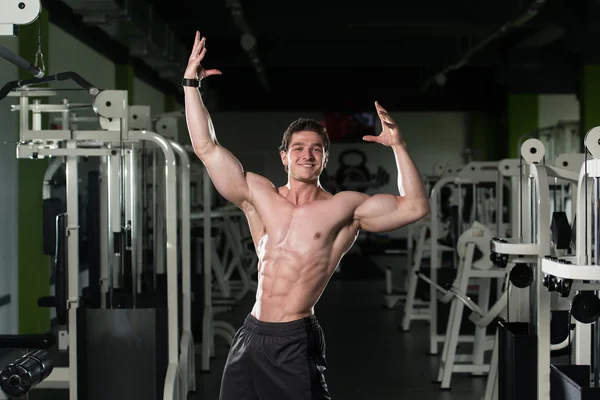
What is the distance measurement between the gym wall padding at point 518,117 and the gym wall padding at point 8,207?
943 cm

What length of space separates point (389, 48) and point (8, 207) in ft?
22.9

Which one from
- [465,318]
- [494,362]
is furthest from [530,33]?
[494,362]

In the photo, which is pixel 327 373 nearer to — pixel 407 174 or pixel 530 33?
pixel 407 174

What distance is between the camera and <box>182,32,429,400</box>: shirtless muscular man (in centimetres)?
250

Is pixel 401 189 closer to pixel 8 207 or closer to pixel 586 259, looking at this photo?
pixel 586 259

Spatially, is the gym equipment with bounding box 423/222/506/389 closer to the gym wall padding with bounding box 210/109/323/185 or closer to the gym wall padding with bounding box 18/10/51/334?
the gym wall padding with bounding box 18/10/51/334

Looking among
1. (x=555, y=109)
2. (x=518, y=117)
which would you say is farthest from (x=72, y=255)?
(x=555, y=109)

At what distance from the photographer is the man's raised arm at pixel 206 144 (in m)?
2.52

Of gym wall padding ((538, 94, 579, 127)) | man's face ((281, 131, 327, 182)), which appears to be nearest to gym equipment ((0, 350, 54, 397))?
man's face ((281, 131, 327, 182))

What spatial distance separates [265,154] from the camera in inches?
678

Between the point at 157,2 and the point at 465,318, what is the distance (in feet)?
15.3

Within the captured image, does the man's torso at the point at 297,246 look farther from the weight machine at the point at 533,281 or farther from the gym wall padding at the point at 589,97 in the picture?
the gym wall padding at the point at 589,97

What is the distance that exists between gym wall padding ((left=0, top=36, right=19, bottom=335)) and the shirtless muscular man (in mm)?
4289

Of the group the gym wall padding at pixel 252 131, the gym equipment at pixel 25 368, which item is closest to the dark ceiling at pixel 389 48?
the gym wall padding at pixel 252 131
